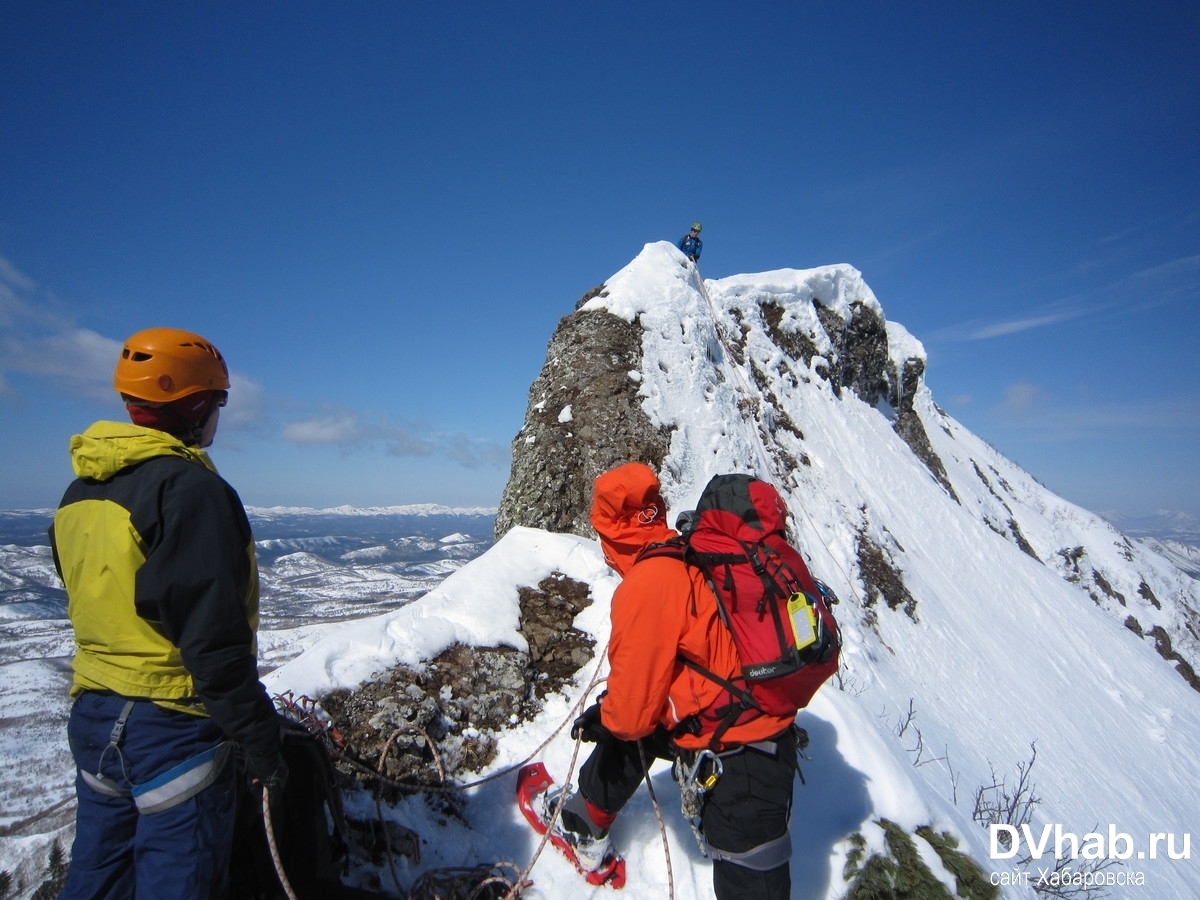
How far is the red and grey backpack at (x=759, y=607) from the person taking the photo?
321 centimetres

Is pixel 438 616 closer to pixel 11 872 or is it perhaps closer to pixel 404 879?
pixel 404 879

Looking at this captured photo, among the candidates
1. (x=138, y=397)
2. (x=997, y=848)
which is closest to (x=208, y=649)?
(x=138, y=397)

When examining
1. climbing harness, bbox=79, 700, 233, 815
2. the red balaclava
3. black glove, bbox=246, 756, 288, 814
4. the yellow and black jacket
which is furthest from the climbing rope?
the red balaclava

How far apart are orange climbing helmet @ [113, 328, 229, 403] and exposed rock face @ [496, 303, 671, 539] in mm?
7557

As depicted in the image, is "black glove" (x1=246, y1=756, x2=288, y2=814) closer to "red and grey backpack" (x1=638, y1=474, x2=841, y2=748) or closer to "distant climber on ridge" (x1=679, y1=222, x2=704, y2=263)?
"red and grey backpack" (x1=638, y1=474, x2=841, y2=748)

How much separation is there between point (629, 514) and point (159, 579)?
255cm

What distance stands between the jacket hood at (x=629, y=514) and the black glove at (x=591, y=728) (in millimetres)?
1067

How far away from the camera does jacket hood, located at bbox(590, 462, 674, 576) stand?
12.8ft

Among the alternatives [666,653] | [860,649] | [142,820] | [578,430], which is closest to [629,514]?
[666,653]

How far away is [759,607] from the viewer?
3.29 meters

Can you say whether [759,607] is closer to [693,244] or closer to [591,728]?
[591,728]

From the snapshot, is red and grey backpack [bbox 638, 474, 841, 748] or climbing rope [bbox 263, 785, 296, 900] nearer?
climbing rope [bbox 263, 785, 296, 900]

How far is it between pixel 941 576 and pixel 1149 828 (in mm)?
6961

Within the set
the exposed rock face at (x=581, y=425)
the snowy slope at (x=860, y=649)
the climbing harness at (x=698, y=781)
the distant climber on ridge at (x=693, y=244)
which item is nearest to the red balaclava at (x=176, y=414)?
the snowy slope at (x=860, y=649)
